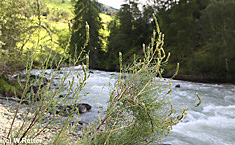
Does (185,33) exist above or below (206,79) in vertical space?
above

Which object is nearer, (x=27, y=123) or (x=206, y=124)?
(x=27, y=123)

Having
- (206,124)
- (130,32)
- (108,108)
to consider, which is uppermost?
(130,32)

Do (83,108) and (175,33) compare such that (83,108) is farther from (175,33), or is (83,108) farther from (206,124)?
(175,33)

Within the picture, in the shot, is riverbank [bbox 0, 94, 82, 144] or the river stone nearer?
riverbank [bbox 0, 94, 82, 144]

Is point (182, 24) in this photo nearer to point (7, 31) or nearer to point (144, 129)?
point (7, 31)

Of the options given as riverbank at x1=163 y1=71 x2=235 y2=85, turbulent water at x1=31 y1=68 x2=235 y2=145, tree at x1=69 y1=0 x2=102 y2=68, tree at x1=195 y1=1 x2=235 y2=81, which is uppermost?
tree at x1=69 y1=0 x2=102 y2=68

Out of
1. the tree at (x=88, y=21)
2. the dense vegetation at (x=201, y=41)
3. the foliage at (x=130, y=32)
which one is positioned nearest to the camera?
the dense vegetation at (x=201, y=41)

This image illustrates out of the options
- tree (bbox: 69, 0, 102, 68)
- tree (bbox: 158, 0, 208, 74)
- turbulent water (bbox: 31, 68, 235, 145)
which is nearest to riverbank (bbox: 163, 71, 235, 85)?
tree (bbox: 158, 0, 208, 74)

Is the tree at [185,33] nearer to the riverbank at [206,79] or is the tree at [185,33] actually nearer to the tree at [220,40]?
the riverbank at [206,79]

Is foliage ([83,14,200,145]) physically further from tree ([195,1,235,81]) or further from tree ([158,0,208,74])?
tree ([158,0,208,74])

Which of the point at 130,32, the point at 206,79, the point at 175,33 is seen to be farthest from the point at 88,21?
the point at 206,79

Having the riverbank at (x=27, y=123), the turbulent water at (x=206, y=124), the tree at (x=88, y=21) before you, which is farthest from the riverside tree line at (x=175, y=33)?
the turbulent water at (x=206, y=124)

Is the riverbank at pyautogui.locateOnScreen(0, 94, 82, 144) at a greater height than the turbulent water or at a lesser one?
greater

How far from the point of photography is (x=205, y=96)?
1008 centimetres
